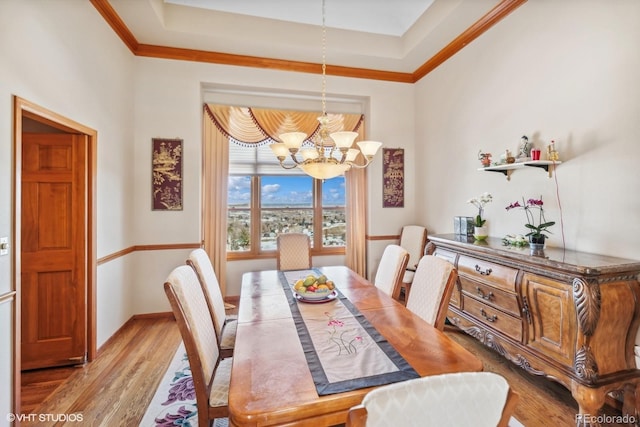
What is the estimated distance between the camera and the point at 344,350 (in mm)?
1360

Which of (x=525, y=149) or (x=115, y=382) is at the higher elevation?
(x=525, y=149)

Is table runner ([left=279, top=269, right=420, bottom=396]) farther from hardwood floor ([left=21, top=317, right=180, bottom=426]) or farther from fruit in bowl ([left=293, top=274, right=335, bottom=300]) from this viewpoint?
hardwood floor ([left=21, top=317, right=180, bottom=426])

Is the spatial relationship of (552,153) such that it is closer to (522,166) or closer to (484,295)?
(522,166)

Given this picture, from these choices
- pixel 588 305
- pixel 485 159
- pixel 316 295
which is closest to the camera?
pixel 588 305

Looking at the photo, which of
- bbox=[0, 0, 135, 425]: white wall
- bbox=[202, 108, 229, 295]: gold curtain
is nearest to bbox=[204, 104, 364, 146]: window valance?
bbox=[202, 108, 229, 295]: gold curtain

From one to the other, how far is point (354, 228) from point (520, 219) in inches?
84.2

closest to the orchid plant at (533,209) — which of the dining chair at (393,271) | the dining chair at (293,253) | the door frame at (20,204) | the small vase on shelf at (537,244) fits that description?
the small vase on shelf at (537,244)

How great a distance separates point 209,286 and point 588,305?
7.65ft

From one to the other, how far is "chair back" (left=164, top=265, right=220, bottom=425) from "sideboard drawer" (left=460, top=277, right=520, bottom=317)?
82.3 inches

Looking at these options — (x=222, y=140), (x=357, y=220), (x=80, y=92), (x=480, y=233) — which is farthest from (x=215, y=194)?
(x=480, y=233)

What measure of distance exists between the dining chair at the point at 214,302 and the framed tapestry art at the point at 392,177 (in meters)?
2.80

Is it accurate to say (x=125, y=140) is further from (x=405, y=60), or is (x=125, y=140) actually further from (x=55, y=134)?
(x=405, y=60)

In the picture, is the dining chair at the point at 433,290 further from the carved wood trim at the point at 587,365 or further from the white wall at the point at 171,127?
the white wall at the point at 171,127

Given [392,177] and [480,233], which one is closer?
[480,233]
